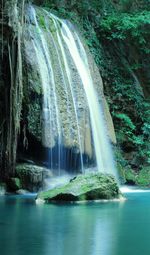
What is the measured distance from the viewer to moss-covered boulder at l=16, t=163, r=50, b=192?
1127 centimetres

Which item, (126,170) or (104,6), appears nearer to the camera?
(126,170)

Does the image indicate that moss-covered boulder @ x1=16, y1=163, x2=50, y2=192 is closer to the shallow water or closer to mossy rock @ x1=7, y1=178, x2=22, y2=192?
mossy rock @ x1=7, y1=178, x2=22, y2=192

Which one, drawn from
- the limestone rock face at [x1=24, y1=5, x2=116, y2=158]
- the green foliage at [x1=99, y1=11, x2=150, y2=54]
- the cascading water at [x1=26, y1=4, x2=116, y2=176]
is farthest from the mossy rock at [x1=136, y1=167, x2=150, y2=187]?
the green foliage at [x1=99, y1=11, x2=150, y2=54]

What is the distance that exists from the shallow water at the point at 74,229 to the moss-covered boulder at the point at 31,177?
3209mm

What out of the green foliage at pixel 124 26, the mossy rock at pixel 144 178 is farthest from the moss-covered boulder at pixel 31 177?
the green foliage at pixel 124 26

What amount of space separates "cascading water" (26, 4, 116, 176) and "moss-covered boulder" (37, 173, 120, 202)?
2.69m

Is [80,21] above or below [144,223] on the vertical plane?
above

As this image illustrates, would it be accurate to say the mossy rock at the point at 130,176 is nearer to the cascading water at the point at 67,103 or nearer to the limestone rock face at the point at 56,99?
the cascading water at the point at 67,103

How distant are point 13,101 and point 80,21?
6053 millimetres

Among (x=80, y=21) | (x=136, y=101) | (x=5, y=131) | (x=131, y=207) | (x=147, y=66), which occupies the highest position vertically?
(x=80, y=21)

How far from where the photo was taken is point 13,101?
1109cm

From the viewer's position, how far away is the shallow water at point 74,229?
14.2 feet

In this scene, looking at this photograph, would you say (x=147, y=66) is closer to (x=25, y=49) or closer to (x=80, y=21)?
(x=80, y=21)

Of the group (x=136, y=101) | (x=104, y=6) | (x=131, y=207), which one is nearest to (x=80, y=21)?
(x=104, y=6)
